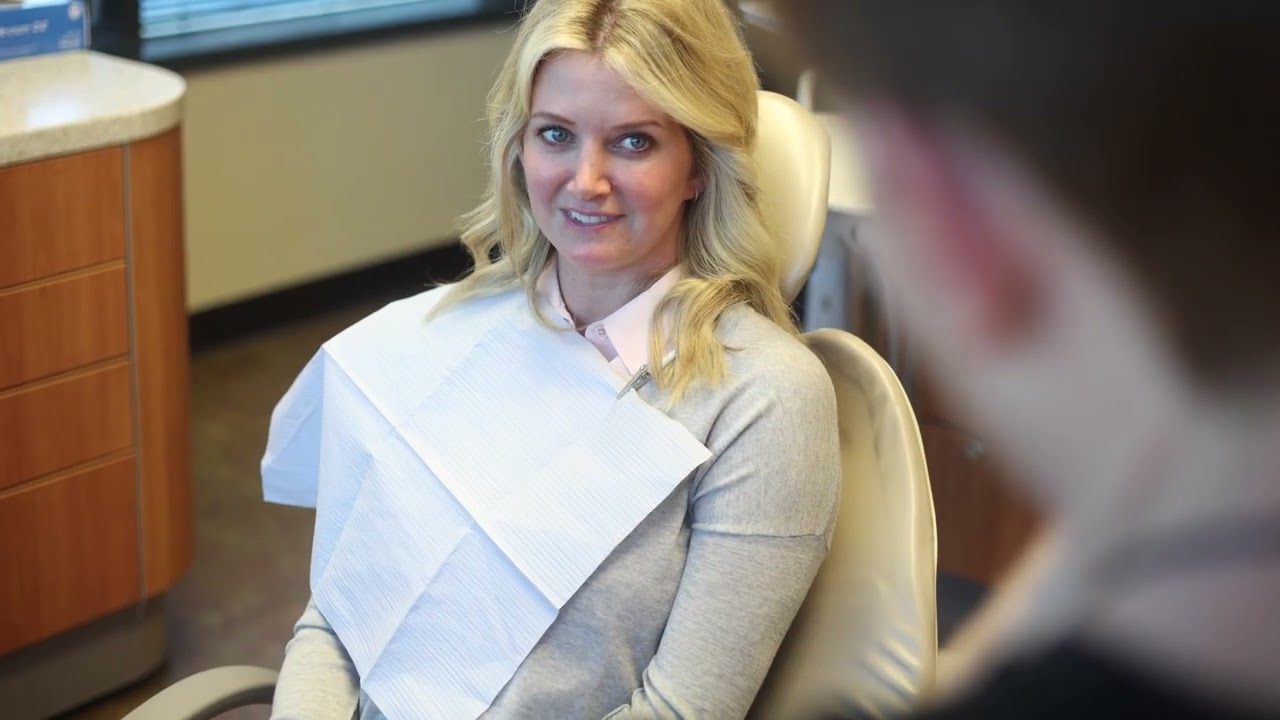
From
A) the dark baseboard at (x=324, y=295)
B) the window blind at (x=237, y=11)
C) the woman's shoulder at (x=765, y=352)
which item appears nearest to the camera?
the woman's shoulder at (x=765, y=352)

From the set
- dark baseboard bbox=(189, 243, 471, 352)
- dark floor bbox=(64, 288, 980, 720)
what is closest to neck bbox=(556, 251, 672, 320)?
dark floor bbox=(64, 288, 980, 720)

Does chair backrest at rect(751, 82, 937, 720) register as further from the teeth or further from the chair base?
the chair base

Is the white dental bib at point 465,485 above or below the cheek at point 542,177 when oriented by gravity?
below

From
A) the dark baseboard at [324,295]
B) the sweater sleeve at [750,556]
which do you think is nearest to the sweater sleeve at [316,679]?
the sweater sleeve at [750,556]

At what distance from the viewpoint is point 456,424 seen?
152 cm

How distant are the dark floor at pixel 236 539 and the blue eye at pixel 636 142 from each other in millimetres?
717

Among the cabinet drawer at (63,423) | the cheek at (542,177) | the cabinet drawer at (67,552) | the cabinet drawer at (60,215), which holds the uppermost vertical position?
the cheek at (542,177)

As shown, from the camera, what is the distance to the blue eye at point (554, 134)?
1.45 metres

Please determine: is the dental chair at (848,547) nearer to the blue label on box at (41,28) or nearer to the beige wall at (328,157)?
the blue label on box at (41,28)

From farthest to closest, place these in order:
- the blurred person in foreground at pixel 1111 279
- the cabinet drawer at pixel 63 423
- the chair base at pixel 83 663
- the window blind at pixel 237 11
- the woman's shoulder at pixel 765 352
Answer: the window blind at pixel 237 11, the chair base at pixel 83 663, the cabinet drawer at pixel 63 423, the woman's shoulder at pixel 765 352, the blurred person in foreground at pixel 1111 279

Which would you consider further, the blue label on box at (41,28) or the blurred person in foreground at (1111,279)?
the blue label on box at (41,28)

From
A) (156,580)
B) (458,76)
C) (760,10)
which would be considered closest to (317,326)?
(458,76)

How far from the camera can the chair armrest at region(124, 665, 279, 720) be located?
1373mm

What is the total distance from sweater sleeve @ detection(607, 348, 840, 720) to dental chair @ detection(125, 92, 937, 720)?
0.04 m
